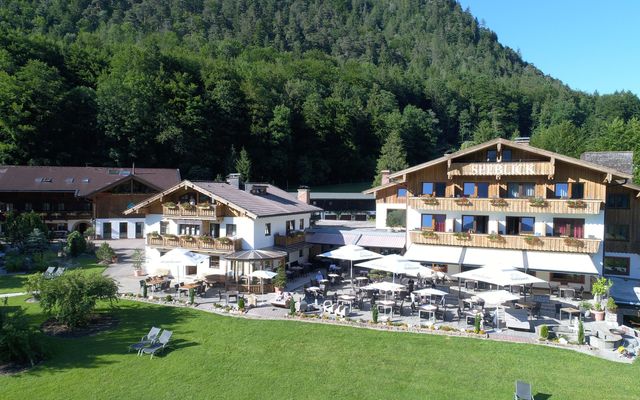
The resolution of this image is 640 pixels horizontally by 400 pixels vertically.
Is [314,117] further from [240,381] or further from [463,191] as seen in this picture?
[240,381]

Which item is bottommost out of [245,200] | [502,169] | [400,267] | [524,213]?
[400,267]

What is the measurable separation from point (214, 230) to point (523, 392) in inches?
875

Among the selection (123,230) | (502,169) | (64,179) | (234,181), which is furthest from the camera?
(64,179)

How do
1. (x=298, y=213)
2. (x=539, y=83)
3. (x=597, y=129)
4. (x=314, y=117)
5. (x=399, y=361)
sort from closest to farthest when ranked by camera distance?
(x=399, y=361), (x=298, y=213), (x=314, y=117), (x=597, y=129), (x=539, y=83)

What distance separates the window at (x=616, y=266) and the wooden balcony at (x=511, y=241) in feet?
20.0

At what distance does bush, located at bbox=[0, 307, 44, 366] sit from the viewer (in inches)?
626

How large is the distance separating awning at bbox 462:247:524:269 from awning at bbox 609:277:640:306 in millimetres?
5350

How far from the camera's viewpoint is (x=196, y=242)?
2931 cm

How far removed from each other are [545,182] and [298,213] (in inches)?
693

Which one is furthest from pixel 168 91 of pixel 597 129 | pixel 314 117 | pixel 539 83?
pixel 539 83

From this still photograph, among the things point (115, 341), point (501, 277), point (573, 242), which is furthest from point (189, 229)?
point (573, 242)

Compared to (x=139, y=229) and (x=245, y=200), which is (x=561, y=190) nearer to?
(x=245, y=200)

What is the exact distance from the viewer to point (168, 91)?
8088 centimetres

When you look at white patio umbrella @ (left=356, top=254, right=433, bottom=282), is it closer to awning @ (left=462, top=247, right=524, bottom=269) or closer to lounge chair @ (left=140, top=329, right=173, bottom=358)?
awning @ (left=462, top=247, right=524, bottom=269)
